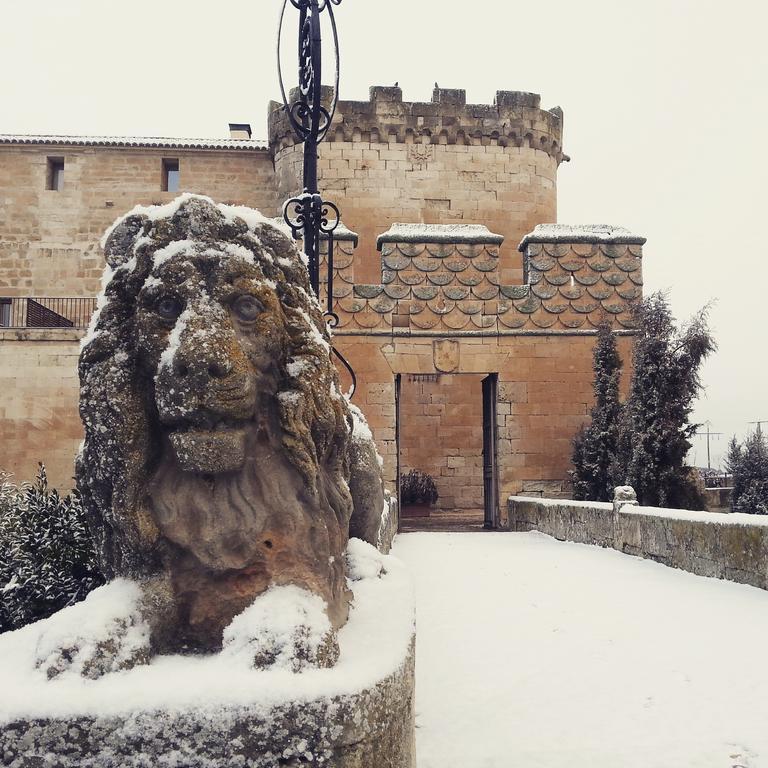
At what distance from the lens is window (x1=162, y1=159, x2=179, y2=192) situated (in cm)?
2058

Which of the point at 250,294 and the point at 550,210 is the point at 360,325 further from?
the point at 250,294

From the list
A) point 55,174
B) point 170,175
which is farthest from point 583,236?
Answer: point 55,174

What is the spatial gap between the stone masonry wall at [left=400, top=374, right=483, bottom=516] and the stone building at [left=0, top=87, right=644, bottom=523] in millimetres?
53

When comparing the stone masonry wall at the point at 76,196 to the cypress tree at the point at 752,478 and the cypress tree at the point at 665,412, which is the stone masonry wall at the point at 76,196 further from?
the cypress tree at the point at 752,478

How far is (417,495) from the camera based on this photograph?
1831cm

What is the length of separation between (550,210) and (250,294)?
60.0 feet

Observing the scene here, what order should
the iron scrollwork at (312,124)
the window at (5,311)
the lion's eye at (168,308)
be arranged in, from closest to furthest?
1. the lion's eye at (168,308)
2. the iron scrollwork at (312,124)
3. the window at (5,311)

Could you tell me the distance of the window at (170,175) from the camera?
67.5ft

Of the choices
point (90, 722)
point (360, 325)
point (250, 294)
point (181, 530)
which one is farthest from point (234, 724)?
point (360, 325)

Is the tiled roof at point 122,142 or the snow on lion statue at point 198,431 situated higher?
the tiled roof at point 122,142

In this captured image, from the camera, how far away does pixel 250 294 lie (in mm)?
2244

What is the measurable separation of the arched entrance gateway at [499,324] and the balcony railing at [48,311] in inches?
382

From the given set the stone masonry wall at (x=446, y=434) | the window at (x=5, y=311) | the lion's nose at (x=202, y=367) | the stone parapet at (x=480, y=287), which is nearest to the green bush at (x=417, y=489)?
the stone masonry wall at (x=446, y=434)

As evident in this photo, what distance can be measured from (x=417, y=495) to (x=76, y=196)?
12.1 m
